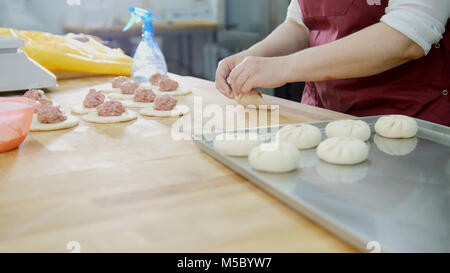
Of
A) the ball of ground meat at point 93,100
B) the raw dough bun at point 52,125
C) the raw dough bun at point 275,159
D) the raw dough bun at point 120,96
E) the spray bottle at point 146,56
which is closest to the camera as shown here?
the raw dough bun at point 275,159

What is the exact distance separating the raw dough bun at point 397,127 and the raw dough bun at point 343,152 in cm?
19

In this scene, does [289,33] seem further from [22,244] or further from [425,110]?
[22,244]

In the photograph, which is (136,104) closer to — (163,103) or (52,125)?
(163,103)

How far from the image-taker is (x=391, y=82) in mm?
1524

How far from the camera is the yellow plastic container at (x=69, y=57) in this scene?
2.05 m

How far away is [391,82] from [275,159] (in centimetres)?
89

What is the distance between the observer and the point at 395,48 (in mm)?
1288

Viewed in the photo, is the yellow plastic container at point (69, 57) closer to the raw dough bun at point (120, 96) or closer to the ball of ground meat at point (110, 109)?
the raw dough bun at point (120, 96)

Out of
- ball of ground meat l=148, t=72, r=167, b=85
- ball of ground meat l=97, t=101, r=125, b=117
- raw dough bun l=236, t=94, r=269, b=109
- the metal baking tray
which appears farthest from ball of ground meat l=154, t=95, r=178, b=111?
ball of ground meat l=148, t=72, r=167, b=85

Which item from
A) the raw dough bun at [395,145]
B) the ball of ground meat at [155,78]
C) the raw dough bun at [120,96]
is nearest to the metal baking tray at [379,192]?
the raw dough bun at [395,145]

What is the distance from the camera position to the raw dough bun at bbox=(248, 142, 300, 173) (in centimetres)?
82

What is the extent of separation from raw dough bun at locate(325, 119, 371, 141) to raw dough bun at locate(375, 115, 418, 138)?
49 mm

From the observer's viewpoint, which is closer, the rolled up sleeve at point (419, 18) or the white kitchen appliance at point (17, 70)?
the rolled up sleeve at point (419, 18)

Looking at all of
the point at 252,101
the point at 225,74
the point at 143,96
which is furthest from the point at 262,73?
the point at 143,96
